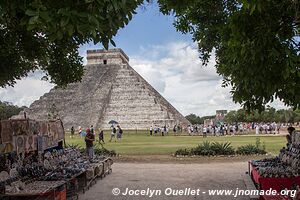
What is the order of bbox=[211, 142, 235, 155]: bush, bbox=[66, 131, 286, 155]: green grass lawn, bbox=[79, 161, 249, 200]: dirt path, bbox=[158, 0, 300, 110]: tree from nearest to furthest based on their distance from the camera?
bbox=[158, 0, 300, 110]: tree < bbox=[79, 161, 249, 200]: dirt path < bbox=[211, 142, 235, 155]: bush < bbox=[66, 131, 286, 155]: green grass lawn

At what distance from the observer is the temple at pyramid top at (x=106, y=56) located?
87.9m

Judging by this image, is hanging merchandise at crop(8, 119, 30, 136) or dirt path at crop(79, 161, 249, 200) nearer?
hanging merchandise at crop(8, 119, 30, 136)

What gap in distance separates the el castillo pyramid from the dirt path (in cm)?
4807

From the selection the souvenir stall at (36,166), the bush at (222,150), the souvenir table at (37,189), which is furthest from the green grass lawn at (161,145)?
the souvenir table at (37,189)

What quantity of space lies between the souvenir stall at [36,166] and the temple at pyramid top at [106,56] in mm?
74350

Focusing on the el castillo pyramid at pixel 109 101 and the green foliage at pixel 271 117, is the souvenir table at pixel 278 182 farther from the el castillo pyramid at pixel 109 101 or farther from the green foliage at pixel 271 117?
the green foliage at pixel 271 117

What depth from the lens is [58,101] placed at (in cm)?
8175

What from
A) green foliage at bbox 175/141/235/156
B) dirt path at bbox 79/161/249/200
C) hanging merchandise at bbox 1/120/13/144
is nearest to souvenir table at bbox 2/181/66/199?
hanging merchandise at bbox 1/120/13/144

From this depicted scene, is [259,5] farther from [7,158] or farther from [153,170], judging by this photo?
[153,170]

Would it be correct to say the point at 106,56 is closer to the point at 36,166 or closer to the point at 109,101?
the point at 109,101

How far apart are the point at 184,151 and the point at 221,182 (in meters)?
8.60

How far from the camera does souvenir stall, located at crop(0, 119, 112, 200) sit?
A: 8734 millimetres

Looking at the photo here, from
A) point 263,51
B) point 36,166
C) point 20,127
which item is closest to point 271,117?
point 36,166

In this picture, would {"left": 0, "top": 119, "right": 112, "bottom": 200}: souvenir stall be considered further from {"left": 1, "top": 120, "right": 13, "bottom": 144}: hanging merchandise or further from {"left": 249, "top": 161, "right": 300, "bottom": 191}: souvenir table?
{"left": 249, "top": 161, "right": 300, "bottom": 191}: souvenir table
